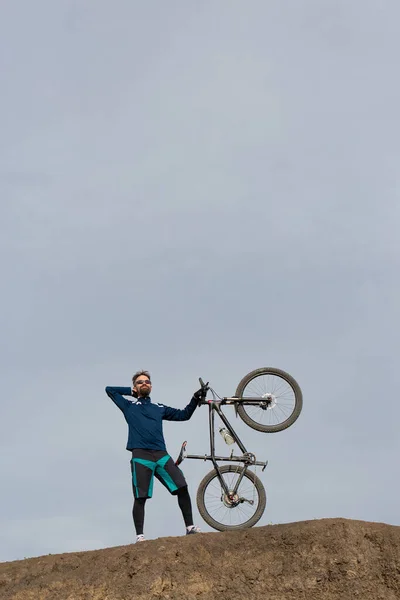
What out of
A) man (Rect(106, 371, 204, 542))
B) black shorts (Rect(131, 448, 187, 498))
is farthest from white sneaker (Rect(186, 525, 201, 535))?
black shorts (Rect(131, 448, 187, 498))

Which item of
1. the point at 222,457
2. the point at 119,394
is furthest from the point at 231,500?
the point at 119,394

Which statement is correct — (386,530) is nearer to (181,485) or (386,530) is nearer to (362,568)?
(362,568)

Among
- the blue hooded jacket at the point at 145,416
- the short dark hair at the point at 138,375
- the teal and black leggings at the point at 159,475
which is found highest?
the short dark hair at the point at 138,375

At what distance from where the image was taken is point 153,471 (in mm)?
14414

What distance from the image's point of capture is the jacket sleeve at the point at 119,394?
1496 centimetres

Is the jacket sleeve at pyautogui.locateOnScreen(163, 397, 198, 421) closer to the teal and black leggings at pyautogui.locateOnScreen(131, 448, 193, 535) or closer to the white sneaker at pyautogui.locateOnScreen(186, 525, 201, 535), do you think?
the teal and black leggings at pyautogui.locateOnScreen(131, 448, 193, 535)

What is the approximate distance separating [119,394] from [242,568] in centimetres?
334

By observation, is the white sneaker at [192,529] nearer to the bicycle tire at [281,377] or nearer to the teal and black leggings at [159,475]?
the teal and black leggings at [159,475]

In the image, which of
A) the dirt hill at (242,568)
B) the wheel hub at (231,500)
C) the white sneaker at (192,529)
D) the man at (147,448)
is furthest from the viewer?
the wheel hub at (231,500)

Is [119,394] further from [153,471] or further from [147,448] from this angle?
[153,471]

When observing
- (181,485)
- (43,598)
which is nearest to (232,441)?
(181,485)

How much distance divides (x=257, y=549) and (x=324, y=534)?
98cm

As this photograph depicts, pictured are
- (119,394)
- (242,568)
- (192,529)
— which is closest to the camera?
(242,568)

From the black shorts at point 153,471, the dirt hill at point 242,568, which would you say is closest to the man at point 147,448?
the black shorts at point 153,471
